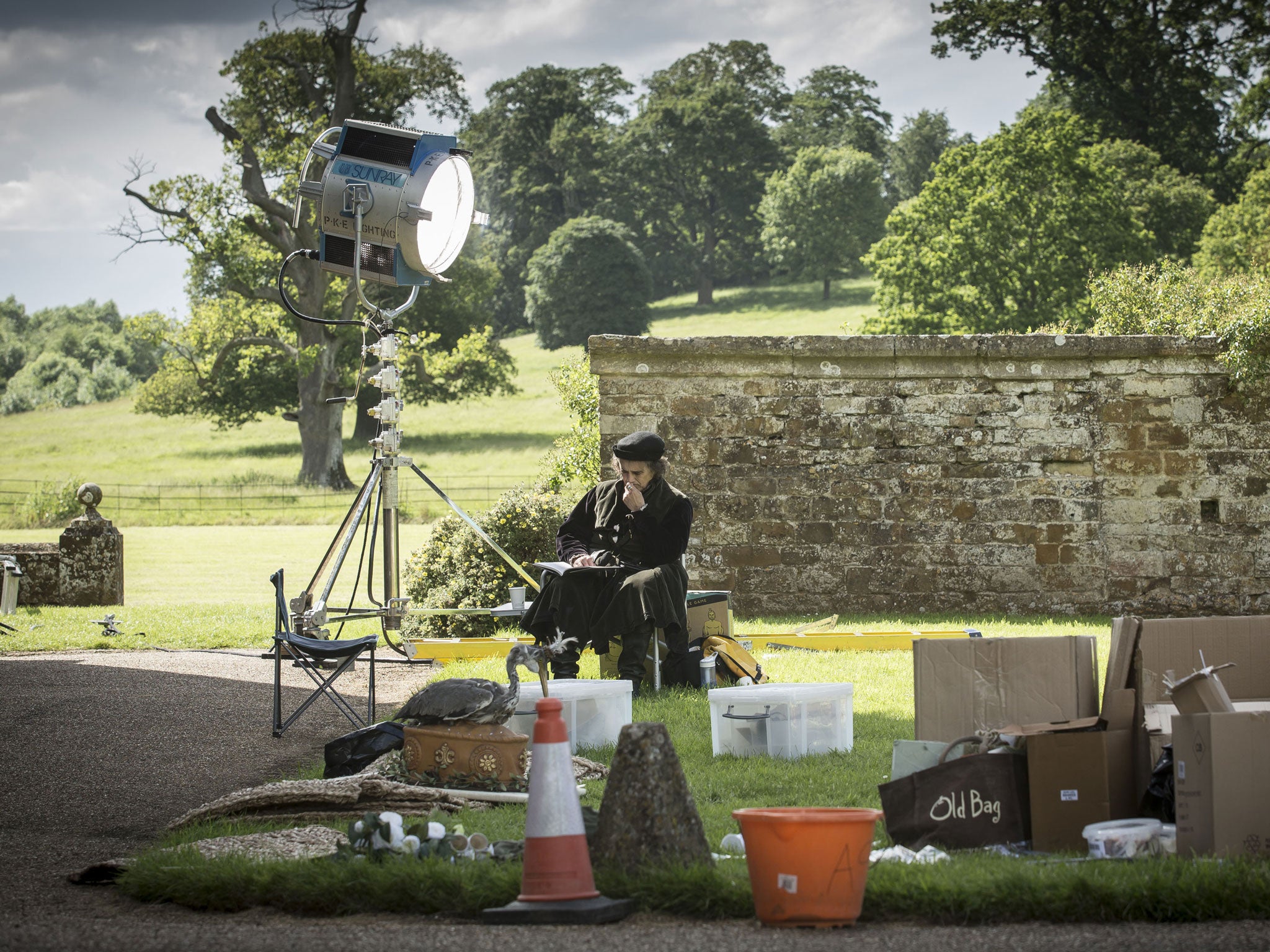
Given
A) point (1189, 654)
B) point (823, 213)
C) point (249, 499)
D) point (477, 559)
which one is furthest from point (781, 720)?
point (823, 213)

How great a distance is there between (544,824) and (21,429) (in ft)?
157

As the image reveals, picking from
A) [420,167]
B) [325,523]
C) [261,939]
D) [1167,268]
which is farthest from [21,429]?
[261,939]

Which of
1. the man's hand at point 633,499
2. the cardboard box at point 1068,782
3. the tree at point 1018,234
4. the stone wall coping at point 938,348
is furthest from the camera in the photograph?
the tree at point 1018,234

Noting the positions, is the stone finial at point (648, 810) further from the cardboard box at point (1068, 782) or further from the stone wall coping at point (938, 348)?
the stone wall coping at point (938, 348)

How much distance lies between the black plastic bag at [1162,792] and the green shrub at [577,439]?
21.1ft

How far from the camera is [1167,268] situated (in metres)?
19.3

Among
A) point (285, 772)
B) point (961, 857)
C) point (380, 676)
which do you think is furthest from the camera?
point (380, 676)

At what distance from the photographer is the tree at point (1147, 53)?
36.5 meters

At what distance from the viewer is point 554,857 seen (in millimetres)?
3105

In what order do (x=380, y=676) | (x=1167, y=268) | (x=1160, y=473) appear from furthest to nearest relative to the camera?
(x=1167, y=268) → (x=1160, y=473) → (x=380, y=676)

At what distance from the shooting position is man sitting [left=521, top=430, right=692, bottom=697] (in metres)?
6.46

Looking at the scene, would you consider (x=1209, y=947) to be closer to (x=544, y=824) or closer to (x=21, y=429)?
(x=544, y=824)

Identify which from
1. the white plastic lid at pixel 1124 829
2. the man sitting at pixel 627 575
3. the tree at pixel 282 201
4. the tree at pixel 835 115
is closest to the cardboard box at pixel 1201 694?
the white plastic lid at pixel 1124 829

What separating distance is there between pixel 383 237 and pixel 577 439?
5.31 meters
